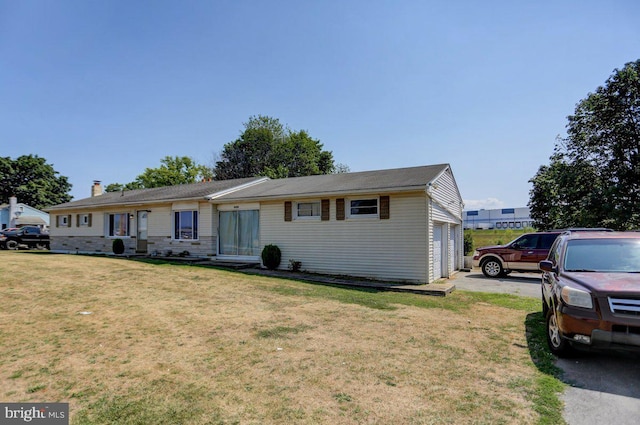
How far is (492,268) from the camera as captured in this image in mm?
13898

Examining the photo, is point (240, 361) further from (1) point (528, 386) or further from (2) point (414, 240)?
(2) point (414, 240)

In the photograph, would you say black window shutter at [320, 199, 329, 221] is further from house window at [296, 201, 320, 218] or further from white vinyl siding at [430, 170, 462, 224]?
white vinyl siding at [430, 170, 462, 224]

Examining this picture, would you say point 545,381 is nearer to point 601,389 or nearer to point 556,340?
point 601,389

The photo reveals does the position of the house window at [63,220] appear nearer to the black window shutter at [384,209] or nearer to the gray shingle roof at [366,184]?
the gray shingle roof at [366,184]

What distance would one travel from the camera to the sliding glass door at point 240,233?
14.5 m

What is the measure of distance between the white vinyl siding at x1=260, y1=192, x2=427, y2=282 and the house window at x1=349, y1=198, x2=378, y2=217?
227 millimetres

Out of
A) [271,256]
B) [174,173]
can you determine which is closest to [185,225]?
[271,256]

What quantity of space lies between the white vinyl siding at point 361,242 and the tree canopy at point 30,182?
4961 centimetres

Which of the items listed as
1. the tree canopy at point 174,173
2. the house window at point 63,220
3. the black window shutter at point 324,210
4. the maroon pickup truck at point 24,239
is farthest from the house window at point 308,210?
the tree canopy at point 174,173

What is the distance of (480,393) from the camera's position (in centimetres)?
349

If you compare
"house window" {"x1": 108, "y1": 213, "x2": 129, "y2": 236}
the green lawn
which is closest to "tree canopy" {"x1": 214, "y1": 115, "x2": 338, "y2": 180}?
"house window" {"x1": 108, "y1": 213, "x2": 129, "y2": 236}

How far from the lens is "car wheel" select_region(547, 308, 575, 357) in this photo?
14.8 ft

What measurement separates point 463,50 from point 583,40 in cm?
307

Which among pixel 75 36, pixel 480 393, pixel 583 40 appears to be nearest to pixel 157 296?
pixel 480 393
